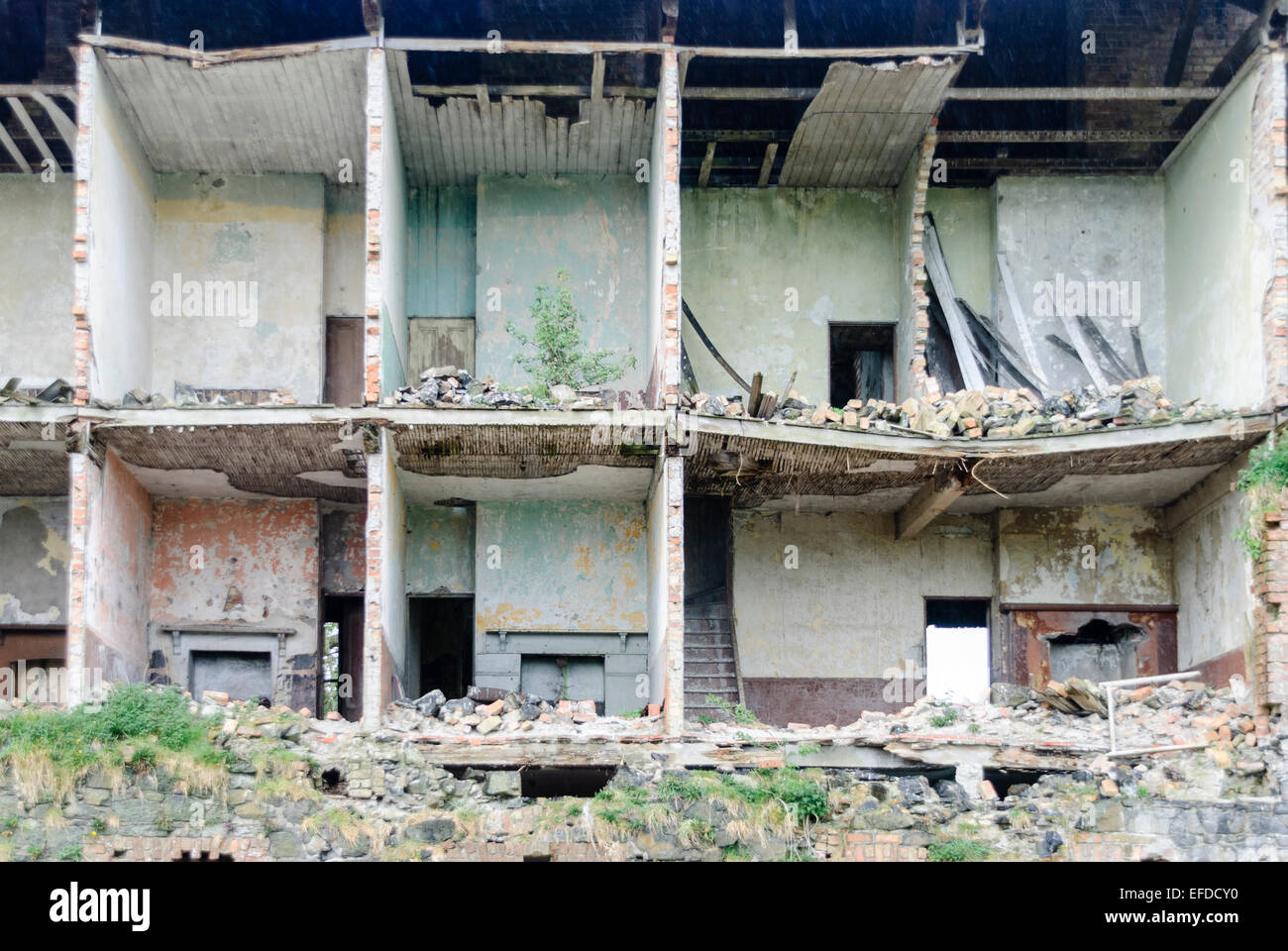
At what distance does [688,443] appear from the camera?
1512cm

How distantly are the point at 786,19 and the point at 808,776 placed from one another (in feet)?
25.8

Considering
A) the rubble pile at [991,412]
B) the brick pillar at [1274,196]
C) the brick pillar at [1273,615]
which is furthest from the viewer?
the rubble pile at [991,412]

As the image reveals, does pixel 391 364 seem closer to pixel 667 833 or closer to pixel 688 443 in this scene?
pixel 688 443

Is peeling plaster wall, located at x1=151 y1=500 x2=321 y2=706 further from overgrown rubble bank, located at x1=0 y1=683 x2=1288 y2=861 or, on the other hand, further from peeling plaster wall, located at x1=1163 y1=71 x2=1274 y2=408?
peeling plaster wall, located at x1=1163 y1=71 x2=1274 y2=408

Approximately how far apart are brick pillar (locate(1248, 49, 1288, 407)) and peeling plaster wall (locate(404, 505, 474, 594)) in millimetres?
8845

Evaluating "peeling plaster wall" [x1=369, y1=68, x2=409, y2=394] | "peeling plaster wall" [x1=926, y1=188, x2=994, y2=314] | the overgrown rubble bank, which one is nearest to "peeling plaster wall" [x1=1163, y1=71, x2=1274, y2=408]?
"peeling plaster wall" [x1=926, y1=188, x2=994, y2=314]

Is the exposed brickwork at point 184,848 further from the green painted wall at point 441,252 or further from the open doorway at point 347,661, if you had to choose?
the green painted wall at point 441,252

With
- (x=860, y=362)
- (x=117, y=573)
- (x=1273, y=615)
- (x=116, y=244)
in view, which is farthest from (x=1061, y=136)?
(x=117, y=573)

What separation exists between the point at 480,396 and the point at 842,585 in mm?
5214

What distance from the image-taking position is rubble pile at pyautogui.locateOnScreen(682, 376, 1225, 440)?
49.8 feet

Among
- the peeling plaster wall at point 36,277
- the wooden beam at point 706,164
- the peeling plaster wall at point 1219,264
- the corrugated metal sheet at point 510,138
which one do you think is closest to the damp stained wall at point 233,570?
the peeling plaster wall at point 36,277

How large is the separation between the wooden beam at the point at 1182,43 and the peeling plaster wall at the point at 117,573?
12687 mm

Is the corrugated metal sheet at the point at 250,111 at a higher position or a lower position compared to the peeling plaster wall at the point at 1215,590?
higher

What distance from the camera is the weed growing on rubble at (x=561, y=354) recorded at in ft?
52.5
